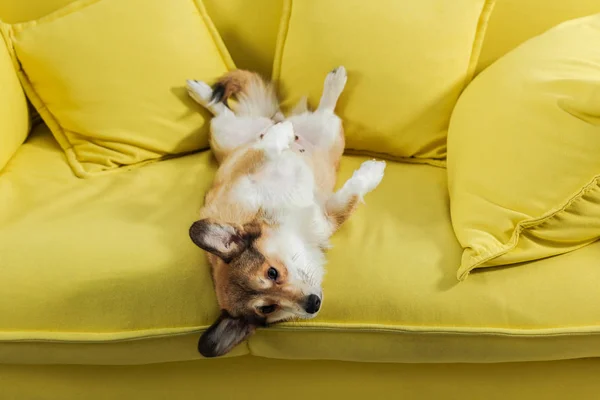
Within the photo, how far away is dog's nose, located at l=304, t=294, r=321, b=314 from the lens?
4.07ft

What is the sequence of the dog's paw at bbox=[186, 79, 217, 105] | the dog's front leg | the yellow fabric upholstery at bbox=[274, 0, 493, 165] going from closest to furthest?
1. the dog's front leg
2. the yellow fabric upholstery at bbox=[274, 0, 493, 165]
3. the dog's paw at bbox=[186, 79, 217, 105]

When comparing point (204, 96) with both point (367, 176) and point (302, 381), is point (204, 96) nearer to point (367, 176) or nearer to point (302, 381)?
point (367, 176)

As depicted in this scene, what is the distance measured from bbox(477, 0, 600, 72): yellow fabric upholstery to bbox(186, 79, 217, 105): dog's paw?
916 millimetres

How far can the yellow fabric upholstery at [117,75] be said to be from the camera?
5.46ft

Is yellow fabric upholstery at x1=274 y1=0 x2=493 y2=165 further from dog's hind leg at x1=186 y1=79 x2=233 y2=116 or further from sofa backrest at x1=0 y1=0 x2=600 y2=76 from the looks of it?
dog's hind leg at x1=186 y1=79 x2=233 y2=116

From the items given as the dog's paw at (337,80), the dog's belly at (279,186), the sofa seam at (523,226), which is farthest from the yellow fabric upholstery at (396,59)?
the sofa seam at (523,226)

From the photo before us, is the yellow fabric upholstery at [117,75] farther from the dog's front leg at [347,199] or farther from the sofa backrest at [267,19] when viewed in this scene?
the dog's front leg at [347,199]

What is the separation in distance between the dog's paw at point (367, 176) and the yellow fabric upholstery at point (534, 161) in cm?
23

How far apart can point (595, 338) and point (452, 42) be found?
92 cm

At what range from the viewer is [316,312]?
1.25 m

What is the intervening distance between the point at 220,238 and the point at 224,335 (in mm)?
230

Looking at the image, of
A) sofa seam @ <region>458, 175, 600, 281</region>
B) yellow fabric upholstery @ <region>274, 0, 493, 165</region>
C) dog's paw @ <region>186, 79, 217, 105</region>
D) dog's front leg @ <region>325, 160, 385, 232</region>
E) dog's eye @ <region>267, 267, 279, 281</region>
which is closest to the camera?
sofa seam @ <region>458, 175, 600, 281</region>

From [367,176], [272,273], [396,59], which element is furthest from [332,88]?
[272,273]

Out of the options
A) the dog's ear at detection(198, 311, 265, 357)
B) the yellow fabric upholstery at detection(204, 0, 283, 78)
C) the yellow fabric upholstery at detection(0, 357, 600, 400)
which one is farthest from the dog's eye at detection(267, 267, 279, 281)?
the yellow fabric upholstery at detection(204, 0, 283, 78)
